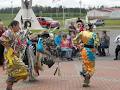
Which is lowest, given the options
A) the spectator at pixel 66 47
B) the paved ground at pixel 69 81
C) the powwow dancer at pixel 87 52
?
the spectator at pixel 66 47

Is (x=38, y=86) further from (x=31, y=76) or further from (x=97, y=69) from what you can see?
(x=97, y=69)

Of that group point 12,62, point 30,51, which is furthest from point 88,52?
point 12,62

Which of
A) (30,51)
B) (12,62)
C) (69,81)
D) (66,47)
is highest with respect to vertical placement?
(12,62)

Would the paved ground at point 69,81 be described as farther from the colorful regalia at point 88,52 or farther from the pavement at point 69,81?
the colorful regalia at point 88,52

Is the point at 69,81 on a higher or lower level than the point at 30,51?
lower

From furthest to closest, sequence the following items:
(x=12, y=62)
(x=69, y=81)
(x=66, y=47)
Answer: (x=66, y=47)
(x=69, y=81)
(x=12, y=62)

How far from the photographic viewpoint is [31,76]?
1309 centimetres

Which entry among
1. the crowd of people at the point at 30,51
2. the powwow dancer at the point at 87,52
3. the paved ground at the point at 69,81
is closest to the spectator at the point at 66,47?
the paved ground at the point at 69,81

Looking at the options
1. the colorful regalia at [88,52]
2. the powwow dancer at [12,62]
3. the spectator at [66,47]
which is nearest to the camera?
the powwow dancer at [12,62]

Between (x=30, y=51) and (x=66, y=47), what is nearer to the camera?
(x=30, y=51)

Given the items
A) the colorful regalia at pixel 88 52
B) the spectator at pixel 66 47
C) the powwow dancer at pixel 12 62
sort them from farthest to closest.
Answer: the spectator at pixel 66 47 → the colorful regalia at pixel 88 52 → the powwow dancer at pixel 12 62

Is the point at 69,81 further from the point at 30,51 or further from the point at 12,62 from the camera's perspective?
the point at 12,62

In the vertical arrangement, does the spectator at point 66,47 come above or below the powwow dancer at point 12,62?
below

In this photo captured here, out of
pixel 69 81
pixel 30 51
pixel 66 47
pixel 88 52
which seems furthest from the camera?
pixel 66 47
